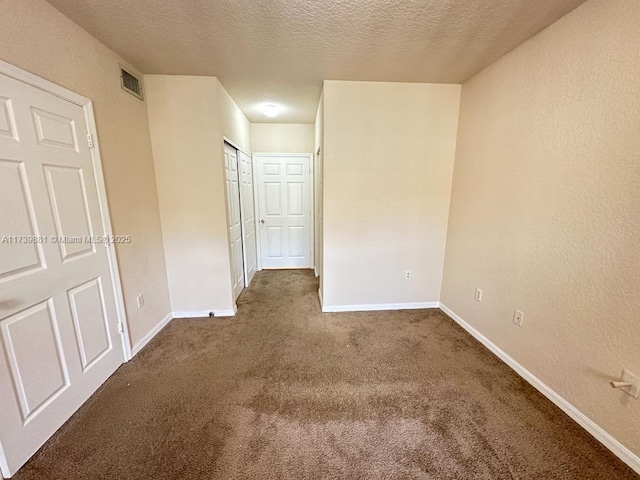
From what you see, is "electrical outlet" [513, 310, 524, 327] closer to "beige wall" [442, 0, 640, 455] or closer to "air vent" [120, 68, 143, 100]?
"beige wall" [442, 0, 640, 455]

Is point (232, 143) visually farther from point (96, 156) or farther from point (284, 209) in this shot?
point (284, 209)

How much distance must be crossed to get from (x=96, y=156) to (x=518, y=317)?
3.35 m

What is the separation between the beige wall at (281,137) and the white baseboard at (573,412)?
3672 mm

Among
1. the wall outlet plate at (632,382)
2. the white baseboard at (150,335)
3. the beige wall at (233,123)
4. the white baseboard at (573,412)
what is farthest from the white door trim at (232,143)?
the wall outlet plate at (632,382)

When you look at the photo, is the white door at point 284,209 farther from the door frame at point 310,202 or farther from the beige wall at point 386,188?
the beige wall at point 386,188

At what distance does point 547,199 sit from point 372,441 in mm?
1909

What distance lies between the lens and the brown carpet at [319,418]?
1282 millimetres

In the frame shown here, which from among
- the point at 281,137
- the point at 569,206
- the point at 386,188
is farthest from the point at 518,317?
the point at 281,137

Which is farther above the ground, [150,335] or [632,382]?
[632,382]

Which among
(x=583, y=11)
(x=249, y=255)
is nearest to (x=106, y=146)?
(x=249, y=255)

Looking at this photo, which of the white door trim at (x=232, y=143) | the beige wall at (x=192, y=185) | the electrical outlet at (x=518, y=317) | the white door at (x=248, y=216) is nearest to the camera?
the electrical outlet at (x=518, y=317)

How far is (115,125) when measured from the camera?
2.01 meters

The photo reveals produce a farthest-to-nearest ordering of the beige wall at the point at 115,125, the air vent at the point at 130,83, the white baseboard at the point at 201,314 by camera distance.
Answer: the white baseboard at the point at 201,314 < the air vent at the point at 130,83 < the beige wall at the point at 115,125

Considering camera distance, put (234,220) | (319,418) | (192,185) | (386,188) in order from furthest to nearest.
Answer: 1. (234,220)
2. (386,188)
3. (192,185)
4. (319,418)
